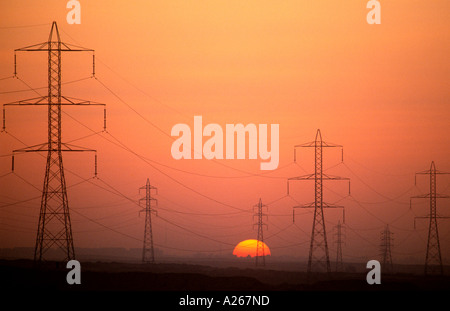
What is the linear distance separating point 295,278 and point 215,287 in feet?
124

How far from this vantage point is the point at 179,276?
8612cm

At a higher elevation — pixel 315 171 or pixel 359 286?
pixel 315 171

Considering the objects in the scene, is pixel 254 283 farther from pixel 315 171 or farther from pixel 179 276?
pixel 315 171
